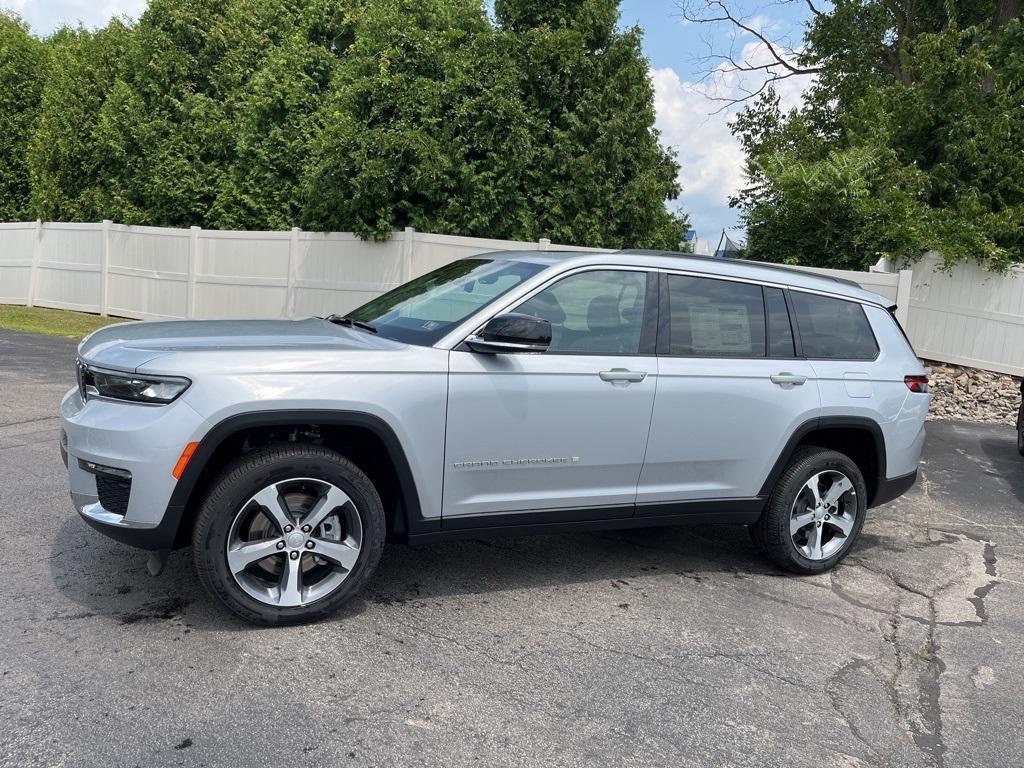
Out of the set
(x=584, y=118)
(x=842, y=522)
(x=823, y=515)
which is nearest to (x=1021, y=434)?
(x=842, y=522)

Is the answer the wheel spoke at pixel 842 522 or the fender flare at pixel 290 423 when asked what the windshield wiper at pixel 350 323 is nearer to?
the fender flare at pixel 290 423

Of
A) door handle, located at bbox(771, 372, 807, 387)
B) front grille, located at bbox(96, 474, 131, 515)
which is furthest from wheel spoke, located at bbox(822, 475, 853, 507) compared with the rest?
front grille, located at bbox(96, 474, 131, 515)

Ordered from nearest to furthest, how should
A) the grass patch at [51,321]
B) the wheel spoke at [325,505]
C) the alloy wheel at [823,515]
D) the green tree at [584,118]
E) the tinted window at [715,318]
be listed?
the wheel spoke at [325,505] < the tinted window at [715,318] < the alloy wheel at [823,515] < the green tree at [584,118] < the grass patch at [51,321]

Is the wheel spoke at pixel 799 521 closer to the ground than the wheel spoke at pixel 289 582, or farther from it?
farther from it

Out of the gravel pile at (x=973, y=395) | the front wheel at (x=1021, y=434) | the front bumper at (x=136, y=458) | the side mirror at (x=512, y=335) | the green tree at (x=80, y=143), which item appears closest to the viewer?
the front bumper at (x=136, y=458)

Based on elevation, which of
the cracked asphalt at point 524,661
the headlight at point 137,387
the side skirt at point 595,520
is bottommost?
the cracked asphalt at point 524,661

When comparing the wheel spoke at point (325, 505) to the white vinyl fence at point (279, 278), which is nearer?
Answer: the wheel spoke at point (325, 505)

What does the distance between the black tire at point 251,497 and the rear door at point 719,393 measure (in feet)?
4.96

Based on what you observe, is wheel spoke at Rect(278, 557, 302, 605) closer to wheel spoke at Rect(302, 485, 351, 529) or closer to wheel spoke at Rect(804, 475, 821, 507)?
wheel spoke at Rect(302, 485, 351, 529)

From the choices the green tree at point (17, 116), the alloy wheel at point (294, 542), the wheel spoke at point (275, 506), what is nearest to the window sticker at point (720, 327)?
the alloy wheel at point (294, 542)

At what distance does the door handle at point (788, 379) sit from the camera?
16.6 feet

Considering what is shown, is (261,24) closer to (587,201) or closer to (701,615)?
(587,201)

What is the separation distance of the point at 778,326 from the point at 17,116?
81.1 feet

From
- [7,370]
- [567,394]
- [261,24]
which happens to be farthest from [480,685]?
[261,24]
